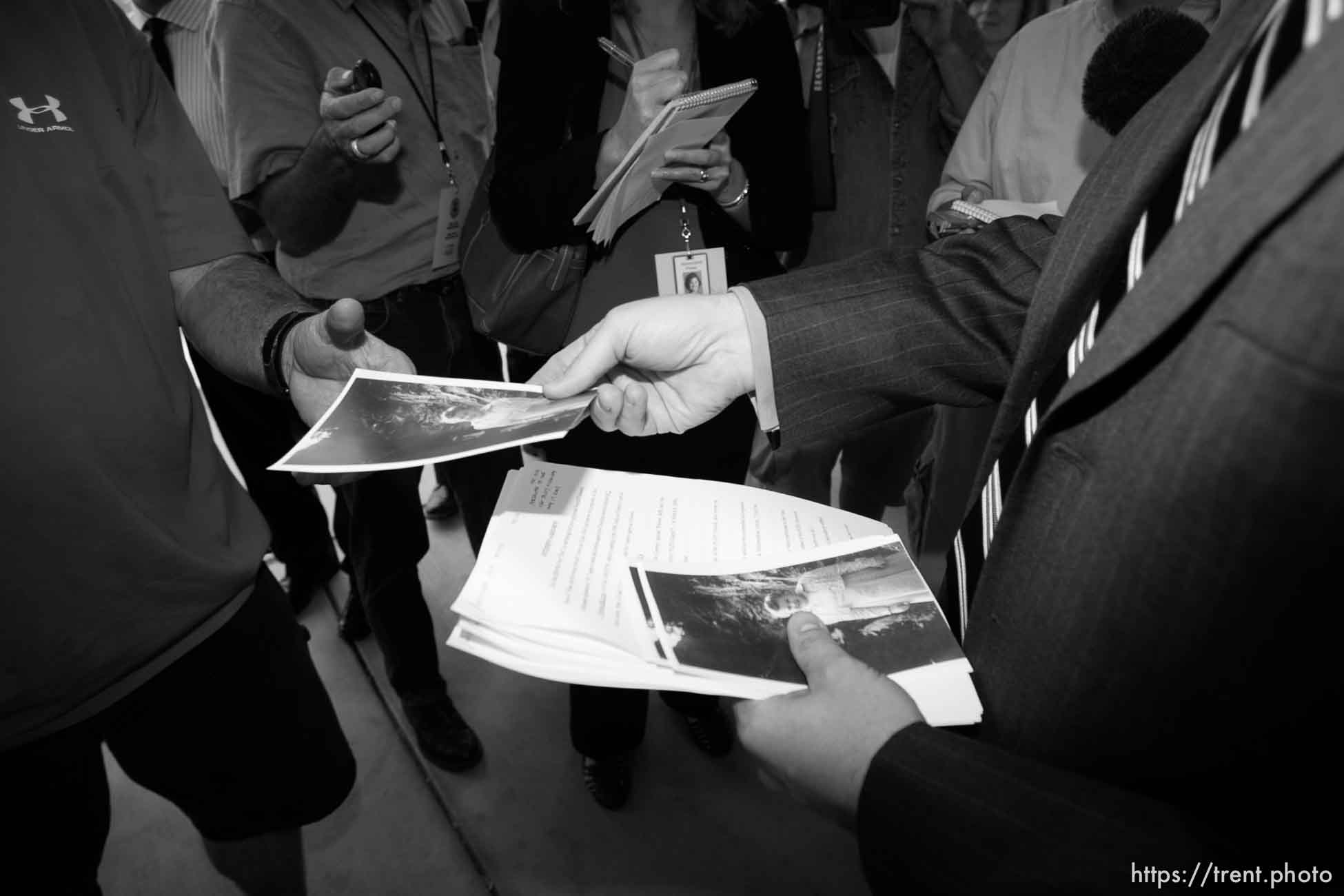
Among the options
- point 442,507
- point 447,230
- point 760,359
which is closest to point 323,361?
point 760,359

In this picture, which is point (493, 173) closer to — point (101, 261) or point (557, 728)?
point (101, 261)

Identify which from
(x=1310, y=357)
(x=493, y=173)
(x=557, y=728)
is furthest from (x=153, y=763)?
(x=1310, y=357)

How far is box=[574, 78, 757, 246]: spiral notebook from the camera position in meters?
1.07

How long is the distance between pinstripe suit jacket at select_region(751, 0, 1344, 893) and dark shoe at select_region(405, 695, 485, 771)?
1399mm

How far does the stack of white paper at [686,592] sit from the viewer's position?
0.57 m

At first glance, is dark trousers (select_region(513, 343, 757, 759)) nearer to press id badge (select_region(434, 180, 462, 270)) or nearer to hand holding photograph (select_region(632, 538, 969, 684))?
press id badge (select_region(434, 180, 462, 270))

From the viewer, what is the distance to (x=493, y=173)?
130 cm

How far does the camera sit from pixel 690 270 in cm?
129

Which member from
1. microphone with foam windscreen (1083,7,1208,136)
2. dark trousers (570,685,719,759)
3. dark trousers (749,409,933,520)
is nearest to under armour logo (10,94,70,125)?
dark trousers (570,685,719,759)

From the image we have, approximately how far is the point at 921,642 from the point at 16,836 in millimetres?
1071

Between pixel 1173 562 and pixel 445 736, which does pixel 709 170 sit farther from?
pixel 445 736

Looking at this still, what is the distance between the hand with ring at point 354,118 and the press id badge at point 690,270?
564 millimetres

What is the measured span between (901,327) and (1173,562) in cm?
43

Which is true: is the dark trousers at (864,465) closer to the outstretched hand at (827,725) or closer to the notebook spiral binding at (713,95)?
the notebook spiral binding at (713,95)
